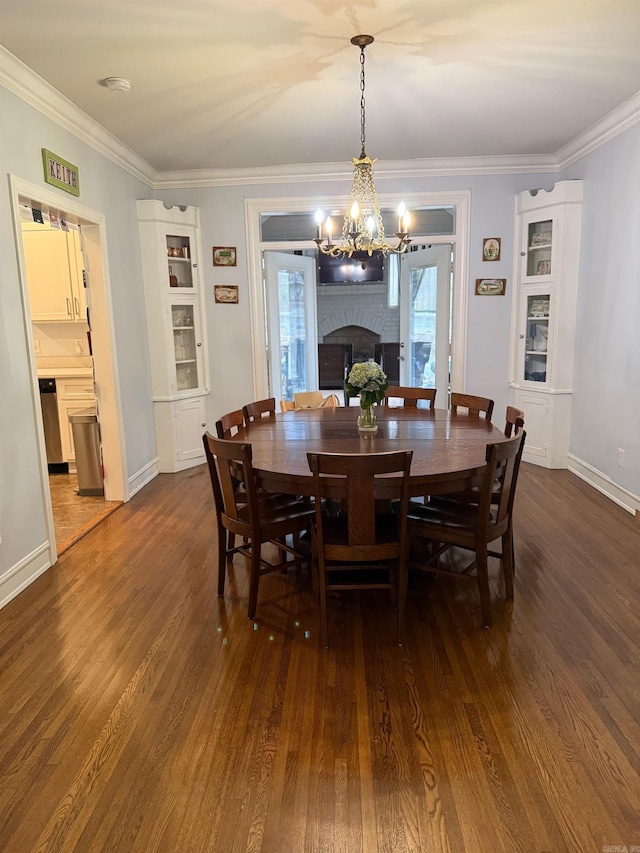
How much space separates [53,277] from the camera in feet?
16.6

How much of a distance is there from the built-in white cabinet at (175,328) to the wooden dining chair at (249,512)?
2525 mm

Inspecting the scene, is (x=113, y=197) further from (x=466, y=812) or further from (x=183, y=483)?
(x=466, y=812)

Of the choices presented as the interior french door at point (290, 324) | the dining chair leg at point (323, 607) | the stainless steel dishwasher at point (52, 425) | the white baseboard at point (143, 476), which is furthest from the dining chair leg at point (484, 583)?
Result: the stainless steel dishwasher at point (52, 425)

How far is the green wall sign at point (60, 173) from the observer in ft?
11.2

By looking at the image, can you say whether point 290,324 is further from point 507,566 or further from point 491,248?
point 507,566

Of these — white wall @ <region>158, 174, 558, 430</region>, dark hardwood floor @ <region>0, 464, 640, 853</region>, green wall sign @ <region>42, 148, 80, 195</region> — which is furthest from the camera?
white wall @ <region>158, 174, 558, 430</region>

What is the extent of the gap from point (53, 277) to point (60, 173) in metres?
1.68

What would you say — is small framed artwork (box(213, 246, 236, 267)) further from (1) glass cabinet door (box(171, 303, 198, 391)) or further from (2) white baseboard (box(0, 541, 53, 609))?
(2) white baseboard (box(0, 541, 53, 609))

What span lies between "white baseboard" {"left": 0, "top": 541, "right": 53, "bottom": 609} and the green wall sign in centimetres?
224

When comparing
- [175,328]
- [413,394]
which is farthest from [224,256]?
[413,394]

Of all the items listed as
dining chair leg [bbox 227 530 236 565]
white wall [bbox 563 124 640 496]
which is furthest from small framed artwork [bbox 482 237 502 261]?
dining chair leg [bbox 227 530 236 565]

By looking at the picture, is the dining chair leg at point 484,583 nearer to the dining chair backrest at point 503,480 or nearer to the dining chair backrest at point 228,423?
the dining chair backrest at point 503,480

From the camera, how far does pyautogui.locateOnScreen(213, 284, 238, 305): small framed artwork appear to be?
18.2 feet

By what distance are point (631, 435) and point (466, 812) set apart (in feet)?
10.4
